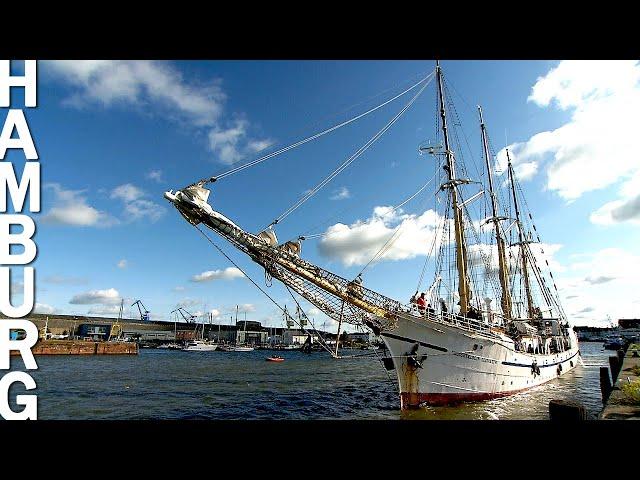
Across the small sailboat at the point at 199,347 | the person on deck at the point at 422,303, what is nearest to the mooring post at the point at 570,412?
the person on deck at the point at 422,303

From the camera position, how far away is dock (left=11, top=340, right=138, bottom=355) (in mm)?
66750

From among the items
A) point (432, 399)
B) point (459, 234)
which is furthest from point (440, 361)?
point (459, 234)

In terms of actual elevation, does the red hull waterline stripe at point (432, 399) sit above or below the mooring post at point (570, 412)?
below

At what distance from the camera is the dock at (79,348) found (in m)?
66.8

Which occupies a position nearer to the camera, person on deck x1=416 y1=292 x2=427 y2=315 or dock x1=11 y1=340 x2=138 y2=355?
person on deck x1=416 y1=292 x2=427 y2=315

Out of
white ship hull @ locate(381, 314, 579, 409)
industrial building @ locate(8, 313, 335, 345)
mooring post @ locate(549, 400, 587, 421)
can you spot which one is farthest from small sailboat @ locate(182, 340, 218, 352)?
mooring post @ locate(549, 400, 587, 421)

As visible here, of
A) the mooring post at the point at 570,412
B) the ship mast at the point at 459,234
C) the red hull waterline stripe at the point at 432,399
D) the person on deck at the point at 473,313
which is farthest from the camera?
the ship mast at the point at 459,234

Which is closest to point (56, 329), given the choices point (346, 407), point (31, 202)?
point (346, 407)

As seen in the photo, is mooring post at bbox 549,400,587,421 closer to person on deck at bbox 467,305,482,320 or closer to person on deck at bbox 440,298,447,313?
person on deck at bbox 440,298,447,313

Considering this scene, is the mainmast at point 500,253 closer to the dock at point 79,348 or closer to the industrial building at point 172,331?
the dock at point 79,348
